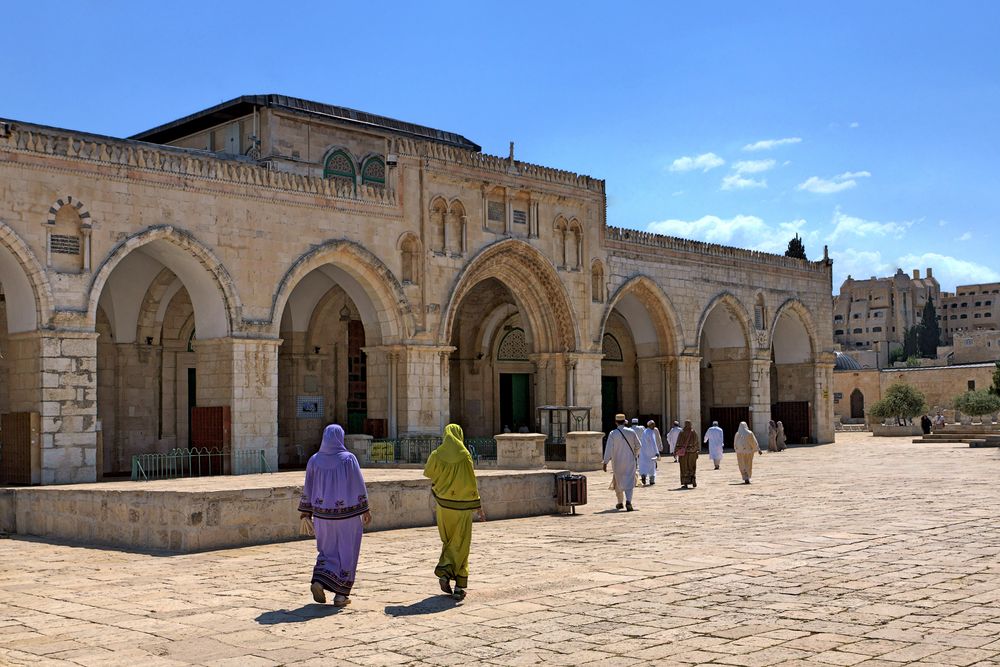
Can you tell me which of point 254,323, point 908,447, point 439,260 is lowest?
point 908,447

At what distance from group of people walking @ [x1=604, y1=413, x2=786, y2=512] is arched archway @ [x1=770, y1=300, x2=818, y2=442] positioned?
440 inches

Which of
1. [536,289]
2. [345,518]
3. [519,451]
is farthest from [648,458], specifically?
[345,518]

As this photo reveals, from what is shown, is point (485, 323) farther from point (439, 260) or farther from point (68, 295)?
point (68, 295)

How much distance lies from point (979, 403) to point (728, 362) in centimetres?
1858

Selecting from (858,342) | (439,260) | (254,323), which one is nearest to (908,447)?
(439,260)

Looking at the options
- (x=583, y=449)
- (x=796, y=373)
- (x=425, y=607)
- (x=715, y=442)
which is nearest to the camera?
(x=425, y=607)

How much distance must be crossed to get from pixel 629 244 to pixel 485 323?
441 centimetres

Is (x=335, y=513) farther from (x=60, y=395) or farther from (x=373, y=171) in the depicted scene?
(x=373, y=171)

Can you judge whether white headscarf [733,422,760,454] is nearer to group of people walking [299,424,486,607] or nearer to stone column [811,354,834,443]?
group of people walking [299,424,486,607]

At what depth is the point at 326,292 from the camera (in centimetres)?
2477

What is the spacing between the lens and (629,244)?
2817cm

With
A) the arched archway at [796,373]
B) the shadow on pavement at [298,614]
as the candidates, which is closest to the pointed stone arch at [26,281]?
the shadow on pavement at [298,614]

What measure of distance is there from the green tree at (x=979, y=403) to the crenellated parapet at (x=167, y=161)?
104ft

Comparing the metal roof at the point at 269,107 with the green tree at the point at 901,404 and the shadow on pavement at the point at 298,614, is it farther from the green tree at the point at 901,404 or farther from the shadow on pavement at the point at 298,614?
the green tree at the point at 901,404
